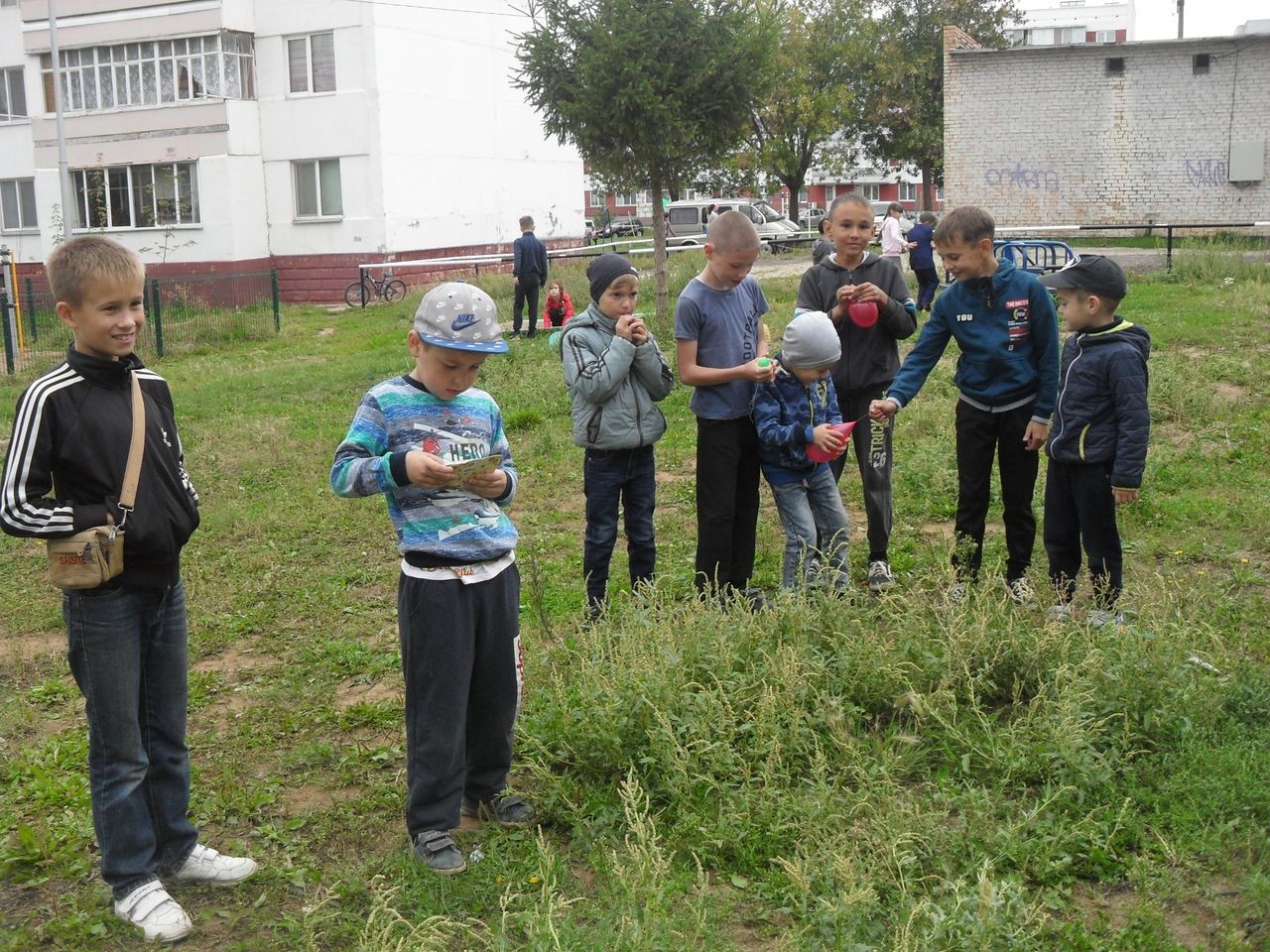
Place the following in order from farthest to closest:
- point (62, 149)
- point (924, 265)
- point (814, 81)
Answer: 1. point (814, 81)
2. point (62, 149)
3. point (924, 265)

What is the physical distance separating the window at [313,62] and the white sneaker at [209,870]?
93.9ft

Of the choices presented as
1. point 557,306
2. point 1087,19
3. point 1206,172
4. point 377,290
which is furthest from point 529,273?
point 1087,19

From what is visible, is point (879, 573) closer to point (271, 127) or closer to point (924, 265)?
point (924, 265)

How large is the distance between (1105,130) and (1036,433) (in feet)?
94.5

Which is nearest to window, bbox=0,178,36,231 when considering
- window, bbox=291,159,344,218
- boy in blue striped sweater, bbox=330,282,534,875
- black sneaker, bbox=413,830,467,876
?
window, bbox=291,159,344,218

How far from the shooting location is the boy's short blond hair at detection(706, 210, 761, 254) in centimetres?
569

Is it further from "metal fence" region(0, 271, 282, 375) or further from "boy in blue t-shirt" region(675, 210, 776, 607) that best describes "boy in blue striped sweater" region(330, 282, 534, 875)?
"metal fence" region(0, 271, 282, 375)

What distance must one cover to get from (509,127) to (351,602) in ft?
97.2

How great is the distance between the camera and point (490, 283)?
2661 centimetres

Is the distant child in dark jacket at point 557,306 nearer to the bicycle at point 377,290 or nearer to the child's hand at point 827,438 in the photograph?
the bicycle at point 377,290

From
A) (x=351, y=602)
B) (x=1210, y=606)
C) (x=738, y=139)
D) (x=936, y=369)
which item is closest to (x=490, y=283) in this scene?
(x=738, y=139)

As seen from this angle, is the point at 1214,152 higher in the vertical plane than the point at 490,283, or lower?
higher

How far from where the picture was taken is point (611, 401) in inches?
227

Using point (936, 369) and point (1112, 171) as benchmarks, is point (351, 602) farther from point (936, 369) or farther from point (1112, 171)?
point (1112, 171)
